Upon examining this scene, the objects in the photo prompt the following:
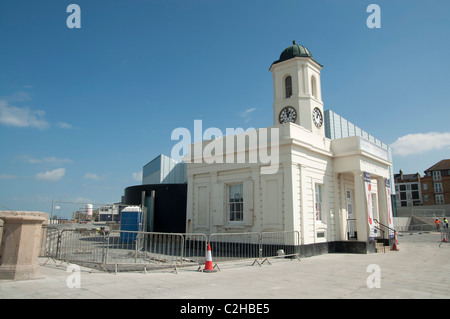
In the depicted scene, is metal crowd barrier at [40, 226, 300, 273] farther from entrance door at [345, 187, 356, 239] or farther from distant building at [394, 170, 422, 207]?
distant building at [394, 170, 422, 207]

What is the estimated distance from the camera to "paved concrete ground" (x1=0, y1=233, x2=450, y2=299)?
244 inches

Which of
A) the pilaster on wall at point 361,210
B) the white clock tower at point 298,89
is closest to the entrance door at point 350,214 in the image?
the pilaster on wall at point 361,210

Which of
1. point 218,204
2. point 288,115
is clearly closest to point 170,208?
point 218,204

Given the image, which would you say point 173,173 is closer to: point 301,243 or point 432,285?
point 301,243

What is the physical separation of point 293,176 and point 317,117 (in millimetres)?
5789

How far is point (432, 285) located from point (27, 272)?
31.2ft

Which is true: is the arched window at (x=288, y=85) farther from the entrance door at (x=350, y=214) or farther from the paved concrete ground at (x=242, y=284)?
the paved concrete ground at (x=242, y=284)

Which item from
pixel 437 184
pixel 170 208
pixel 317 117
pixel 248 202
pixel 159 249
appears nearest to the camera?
pixel 159 249

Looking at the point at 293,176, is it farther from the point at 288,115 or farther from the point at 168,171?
the point at 168,171

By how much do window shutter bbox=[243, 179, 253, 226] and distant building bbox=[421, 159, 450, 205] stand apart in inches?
2914

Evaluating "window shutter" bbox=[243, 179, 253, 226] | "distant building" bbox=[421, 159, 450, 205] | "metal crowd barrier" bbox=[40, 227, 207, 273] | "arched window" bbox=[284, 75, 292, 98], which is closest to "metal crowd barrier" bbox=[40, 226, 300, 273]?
"metal crowd barrier" bbox=[40, 227, 207, 273]

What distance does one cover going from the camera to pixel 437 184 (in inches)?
2889
